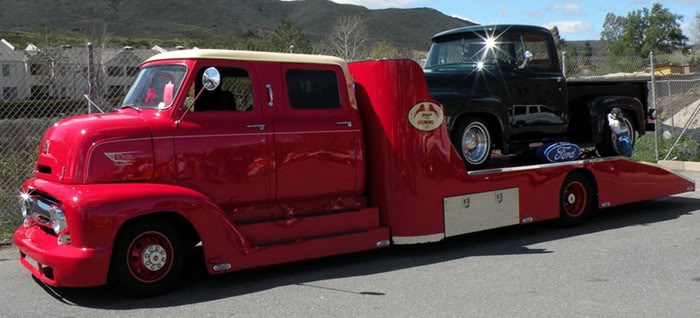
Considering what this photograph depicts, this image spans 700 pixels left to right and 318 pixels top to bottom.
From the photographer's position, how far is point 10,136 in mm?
9969

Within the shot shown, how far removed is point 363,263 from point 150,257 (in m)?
2.32

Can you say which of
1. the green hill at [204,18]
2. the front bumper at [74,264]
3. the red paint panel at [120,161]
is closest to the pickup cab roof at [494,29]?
the red paint panel at [120,161]

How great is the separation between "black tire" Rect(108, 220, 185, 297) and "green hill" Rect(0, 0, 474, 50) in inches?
4098

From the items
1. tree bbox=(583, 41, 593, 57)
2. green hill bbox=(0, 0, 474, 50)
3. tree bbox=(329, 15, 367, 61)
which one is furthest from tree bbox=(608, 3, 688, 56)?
tree bbox=(329, 15, 367, 61)

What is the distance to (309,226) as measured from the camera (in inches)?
268

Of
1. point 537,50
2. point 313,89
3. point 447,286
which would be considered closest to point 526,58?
point 537,50

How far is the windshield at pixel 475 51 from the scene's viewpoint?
29.1ft

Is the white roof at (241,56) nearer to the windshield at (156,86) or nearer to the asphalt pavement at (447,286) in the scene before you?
the windshield at (156,86)

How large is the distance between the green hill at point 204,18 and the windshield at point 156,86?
103 metres

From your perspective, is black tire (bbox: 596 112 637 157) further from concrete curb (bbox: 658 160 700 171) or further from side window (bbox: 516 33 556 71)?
concrete curb (bbox: 658 160 700 171)

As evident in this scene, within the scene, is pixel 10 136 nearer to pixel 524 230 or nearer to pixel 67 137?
pixel 67 137

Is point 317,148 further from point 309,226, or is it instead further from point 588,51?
point 588,51

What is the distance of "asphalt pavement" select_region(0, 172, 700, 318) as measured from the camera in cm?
554

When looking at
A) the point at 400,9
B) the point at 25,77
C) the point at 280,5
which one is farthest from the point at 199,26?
the point at 25,77
